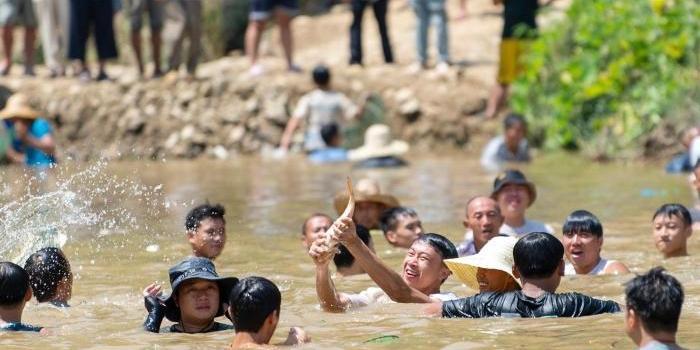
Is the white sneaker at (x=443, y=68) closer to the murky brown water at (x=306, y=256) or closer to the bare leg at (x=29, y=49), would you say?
the murky brown water at (x=306, y=256)

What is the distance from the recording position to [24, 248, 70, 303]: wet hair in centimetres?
916

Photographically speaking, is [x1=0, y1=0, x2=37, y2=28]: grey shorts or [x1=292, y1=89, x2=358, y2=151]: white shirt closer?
[x1=292, y1=89, x2=358, y2=151]: white shirt

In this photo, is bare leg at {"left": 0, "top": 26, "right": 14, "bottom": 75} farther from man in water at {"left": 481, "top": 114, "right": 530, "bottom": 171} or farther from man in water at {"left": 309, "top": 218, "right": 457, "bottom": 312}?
man in water at {"left": 309, "top": 218, "right": 457, "bottom": 312}

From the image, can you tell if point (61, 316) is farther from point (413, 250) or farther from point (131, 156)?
point (131, 156)

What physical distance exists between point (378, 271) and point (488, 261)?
602 millimetres

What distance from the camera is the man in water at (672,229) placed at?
10.9 metres

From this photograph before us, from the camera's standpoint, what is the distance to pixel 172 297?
27.5 feet

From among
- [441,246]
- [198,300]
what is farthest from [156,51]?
[198,300]

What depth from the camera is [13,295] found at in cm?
834

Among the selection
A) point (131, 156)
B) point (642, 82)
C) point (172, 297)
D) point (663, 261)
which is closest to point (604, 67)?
point (642, 82)

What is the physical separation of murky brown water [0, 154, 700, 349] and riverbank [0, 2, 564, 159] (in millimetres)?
684

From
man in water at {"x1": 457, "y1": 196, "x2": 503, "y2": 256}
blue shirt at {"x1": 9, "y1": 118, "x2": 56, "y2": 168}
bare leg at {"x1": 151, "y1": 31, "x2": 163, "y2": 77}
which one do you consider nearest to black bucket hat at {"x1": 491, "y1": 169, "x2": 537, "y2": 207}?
man in water at {"x1": 457, "y1": 196, "x2": 503, "y2": 256}

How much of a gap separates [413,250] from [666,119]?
28.8 feet

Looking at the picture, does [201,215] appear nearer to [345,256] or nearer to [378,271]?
[345,256]
